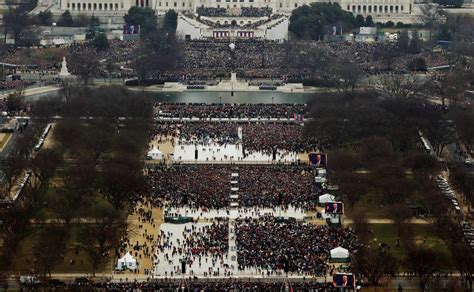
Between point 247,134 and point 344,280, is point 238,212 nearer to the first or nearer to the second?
point 344,280

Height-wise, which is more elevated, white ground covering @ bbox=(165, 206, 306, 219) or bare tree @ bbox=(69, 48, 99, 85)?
bare tree @ bbox=(69, 48, 99, 85)

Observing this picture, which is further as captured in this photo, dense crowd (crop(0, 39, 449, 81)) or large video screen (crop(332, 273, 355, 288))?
dense crowd (crop(0, 39, 449, 81))

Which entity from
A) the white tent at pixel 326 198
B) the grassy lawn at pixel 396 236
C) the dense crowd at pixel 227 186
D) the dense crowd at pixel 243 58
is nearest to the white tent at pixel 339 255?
the grassy lawn at pixel 396 236

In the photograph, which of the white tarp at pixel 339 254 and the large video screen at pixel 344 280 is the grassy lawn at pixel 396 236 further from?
the large video screen at pixel 344 280

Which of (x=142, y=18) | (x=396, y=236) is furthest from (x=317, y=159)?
(x=142, y=18)

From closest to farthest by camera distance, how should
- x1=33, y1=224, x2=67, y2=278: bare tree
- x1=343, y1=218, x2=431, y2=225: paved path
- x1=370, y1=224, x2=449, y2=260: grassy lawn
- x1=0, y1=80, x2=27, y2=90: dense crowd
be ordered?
x1=33, y1=224, x2=67, y2=278: bare tree → x1=370, y1=224, x2=449, y2=260: grassy lawn → x1=343, y1=218, x2=431, y2=225: paved path → x1=0, y1=80, x2=27, y2=90: dense crowd

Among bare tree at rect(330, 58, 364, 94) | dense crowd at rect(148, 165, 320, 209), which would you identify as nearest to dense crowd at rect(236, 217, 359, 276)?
dense crowd at rect(148, 165, 320, 209)

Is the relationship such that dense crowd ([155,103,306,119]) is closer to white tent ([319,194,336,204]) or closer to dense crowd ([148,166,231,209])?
dense crowd ([148,166,231,209])
